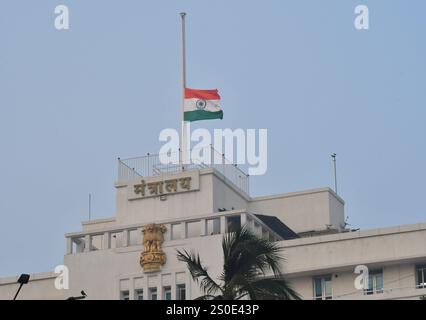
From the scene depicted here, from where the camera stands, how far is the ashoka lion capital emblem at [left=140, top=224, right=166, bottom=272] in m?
74.8

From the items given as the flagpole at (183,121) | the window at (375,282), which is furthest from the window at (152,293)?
the window at (375,282)

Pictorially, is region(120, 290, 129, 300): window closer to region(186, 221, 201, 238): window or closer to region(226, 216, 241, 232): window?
region(186, 221, 201, 238): window

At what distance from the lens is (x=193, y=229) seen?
7569 centimetres

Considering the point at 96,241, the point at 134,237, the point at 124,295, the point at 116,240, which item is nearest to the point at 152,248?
the point at 134,237

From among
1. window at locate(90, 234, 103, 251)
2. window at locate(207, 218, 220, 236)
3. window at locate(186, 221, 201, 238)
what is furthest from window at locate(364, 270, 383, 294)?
window at locate(90, 234, 103, 251)

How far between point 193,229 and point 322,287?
25.8 feet

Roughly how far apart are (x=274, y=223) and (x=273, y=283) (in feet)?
98.4

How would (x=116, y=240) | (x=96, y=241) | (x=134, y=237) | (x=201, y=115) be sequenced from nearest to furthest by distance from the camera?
(x=134, y=237), (x=116, y=240), (x=201, y=115), (x=96, y=241)

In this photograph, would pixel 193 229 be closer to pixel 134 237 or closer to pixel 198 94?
pixel 134 237

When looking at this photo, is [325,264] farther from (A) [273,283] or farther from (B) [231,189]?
(A) [273,283]

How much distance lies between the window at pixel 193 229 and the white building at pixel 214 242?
0.18 feet
